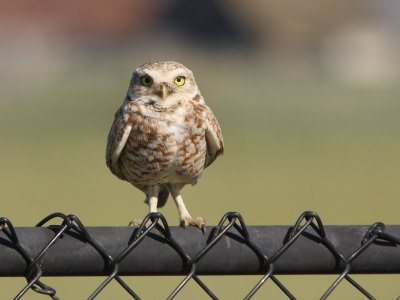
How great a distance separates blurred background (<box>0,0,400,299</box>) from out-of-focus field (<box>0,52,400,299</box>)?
0.22ft

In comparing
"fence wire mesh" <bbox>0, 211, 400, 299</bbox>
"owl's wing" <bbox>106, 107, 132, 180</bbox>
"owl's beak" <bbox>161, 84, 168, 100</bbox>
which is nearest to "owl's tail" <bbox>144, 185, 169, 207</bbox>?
"owl's wing" <bbox>106, 107, 132, 180</bbox>

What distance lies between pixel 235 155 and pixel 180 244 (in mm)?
24872

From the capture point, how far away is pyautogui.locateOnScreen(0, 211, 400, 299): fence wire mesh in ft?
8.66

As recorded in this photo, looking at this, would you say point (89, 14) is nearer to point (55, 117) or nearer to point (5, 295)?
point (55, 117)

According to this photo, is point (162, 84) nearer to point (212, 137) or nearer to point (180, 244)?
point (212, 137)

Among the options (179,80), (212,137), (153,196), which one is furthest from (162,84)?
(153,196)

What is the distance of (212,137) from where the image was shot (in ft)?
17.0

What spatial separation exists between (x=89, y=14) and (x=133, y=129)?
46323 millimetres

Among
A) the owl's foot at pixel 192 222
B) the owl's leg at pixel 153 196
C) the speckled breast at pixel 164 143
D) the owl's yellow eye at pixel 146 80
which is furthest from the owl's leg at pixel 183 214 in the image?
the owl's yellow eye at pixel 146 80

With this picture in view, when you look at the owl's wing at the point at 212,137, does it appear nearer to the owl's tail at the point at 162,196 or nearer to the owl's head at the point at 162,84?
the owl's head at the point at 162,84

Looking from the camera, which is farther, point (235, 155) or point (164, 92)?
point (235, 155)

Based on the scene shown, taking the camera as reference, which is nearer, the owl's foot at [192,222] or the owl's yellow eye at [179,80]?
the owl's foot at [192,222]

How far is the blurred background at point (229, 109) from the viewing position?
711 inches

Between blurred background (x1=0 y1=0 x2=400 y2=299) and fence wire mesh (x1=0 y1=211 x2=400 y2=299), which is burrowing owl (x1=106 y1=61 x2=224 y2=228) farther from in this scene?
blurred background (x1=0 y1=0 x2=400 y2=299)
